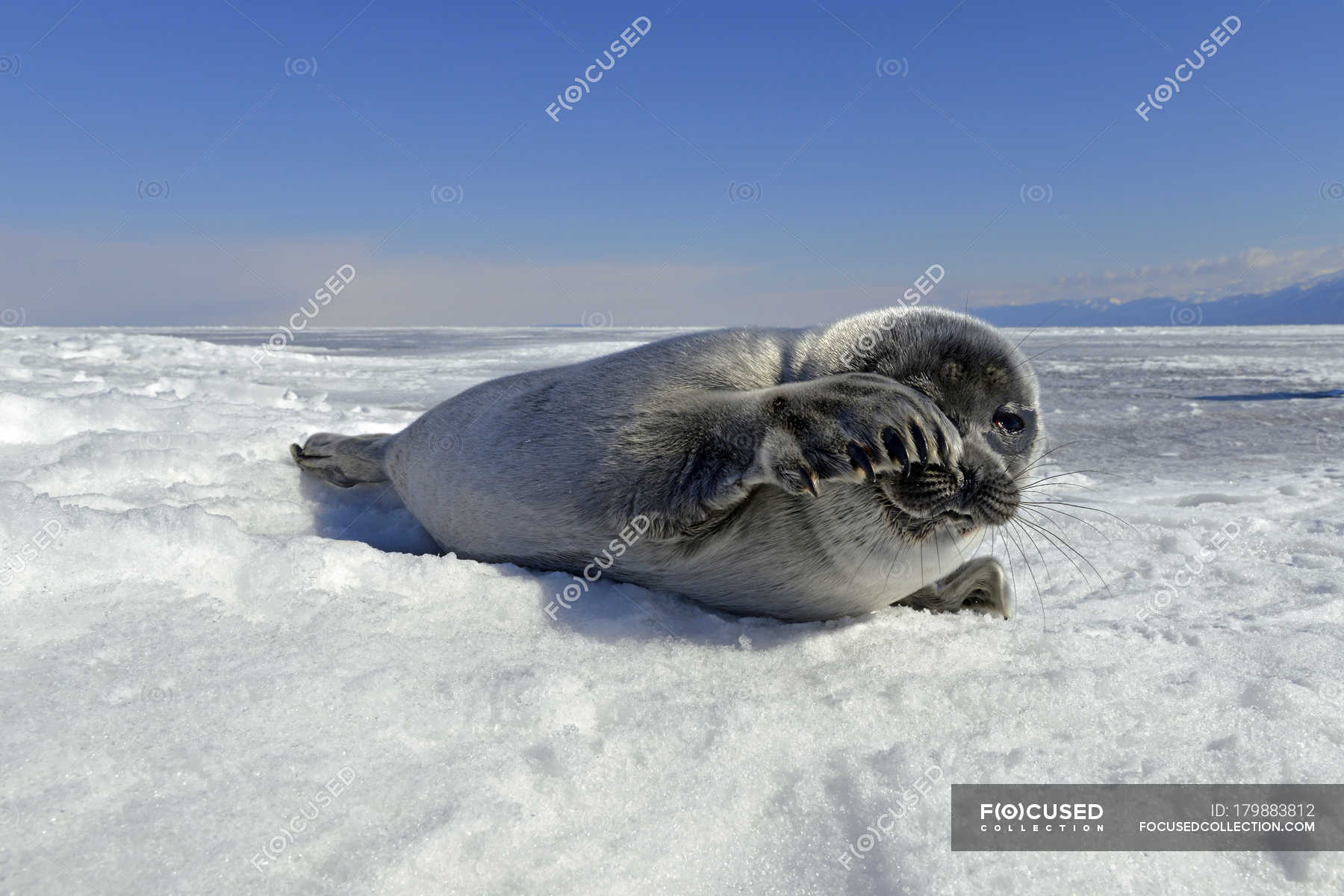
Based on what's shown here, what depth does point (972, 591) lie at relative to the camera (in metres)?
2.59

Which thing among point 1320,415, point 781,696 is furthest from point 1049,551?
point 1320,415

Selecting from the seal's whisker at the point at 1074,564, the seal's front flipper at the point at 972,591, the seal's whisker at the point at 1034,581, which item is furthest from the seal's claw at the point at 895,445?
the seal's whisker at the point at 1074,564

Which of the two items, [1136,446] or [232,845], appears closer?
[232,845]

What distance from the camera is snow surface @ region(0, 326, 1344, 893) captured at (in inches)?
49.1

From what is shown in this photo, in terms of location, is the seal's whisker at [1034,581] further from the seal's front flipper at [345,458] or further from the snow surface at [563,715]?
the seal's front flipper at [345,458]

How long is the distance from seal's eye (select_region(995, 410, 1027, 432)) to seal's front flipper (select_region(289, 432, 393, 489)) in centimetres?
249

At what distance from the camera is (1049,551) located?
10.6ft

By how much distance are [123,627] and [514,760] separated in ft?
3.28

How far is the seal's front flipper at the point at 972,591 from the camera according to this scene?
2.57m

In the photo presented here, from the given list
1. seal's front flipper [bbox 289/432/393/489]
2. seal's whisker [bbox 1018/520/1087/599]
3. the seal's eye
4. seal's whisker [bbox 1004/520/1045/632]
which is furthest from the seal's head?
seal's front flipper [bbox 289/432/393/489]

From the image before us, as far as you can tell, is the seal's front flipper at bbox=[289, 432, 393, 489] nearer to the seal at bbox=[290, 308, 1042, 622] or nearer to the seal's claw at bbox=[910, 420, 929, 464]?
the seal at bbox=[290, 308, 1042, 622]

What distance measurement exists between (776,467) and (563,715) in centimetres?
69

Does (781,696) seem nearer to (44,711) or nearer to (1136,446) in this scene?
(44,711)

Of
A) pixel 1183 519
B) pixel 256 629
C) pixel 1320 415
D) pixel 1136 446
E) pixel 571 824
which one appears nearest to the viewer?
pixel 571 824
